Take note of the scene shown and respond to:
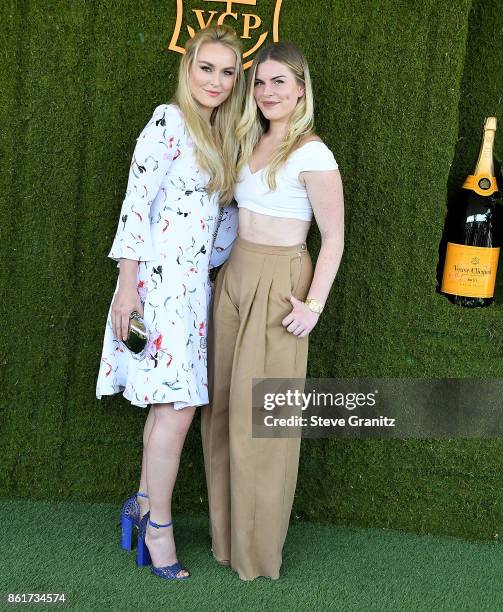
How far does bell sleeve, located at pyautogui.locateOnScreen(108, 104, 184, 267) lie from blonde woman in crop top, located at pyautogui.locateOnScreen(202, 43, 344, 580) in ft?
0.68

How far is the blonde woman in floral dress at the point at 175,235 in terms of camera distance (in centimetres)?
199

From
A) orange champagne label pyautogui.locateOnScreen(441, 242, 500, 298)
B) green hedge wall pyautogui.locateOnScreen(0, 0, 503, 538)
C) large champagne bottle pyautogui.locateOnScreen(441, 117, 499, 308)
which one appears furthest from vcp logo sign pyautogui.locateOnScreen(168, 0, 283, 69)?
orange champagne label pyautogui.locateOnScreen(441, 242, 500, 298)

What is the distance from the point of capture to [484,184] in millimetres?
2375

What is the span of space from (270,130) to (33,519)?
135 centimetres

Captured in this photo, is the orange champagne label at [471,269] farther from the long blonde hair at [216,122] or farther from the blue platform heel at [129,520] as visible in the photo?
the blue platform heel at [129,520]

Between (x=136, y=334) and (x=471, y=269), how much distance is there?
100 cm

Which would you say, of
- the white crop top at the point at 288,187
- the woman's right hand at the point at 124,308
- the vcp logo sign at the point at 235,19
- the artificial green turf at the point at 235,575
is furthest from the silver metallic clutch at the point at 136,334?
the vcp logo sign at the point at 235,19

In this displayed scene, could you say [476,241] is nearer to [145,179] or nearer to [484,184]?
[484,184]

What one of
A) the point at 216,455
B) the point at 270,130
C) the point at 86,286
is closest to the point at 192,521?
the point at 216,455

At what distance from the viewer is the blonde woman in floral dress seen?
1.99m

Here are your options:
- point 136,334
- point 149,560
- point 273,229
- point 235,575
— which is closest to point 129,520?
point 149,560

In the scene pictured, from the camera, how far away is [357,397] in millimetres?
2447

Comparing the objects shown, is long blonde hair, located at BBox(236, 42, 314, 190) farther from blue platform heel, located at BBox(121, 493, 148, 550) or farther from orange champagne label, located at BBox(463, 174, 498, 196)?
blue platform heel, located at BBox(121, 493, 148, 550)

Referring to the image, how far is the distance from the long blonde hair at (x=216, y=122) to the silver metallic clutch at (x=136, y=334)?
377mm
